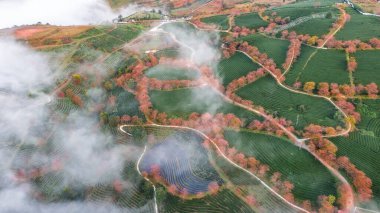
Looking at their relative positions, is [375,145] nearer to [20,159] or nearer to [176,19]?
[20,159]

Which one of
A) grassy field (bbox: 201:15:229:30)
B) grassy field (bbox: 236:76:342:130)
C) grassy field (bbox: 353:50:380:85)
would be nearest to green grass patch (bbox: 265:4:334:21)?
grassy field (bbox: 201:15:229:30)

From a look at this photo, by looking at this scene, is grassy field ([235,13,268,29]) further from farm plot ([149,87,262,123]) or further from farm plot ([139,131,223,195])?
farm plot ([139,131,223,195])

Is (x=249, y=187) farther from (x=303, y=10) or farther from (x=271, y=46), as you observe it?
(x=303, y=10)

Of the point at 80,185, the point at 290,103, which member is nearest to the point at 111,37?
the point at 80,185

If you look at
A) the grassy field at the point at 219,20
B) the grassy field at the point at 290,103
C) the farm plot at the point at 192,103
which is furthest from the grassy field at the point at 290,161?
the grassy field at the point at 219,20

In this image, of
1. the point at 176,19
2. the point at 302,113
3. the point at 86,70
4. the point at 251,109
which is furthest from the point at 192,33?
the point at 302,113

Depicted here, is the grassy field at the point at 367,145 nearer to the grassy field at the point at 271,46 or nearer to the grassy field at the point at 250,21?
the grassy field at the point at 271,46
